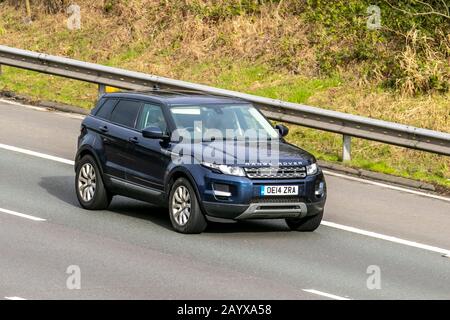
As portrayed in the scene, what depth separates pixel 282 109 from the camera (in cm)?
2367

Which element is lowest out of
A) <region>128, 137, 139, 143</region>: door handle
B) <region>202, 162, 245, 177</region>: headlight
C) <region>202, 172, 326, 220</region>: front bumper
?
<region>202, 172, 326, 220</region>: front bumper

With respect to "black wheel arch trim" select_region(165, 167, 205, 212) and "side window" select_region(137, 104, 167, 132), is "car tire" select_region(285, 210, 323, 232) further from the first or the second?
"side window" select_region(137, 104, 167, 132)

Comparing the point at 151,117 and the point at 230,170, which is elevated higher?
the point at 151,117

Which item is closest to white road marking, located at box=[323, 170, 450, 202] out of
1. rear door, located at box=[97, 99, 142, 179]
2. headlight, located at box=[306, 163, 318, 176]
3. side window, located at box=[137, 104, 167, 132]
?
headlight, located at box=[306, 163, 318, 176]

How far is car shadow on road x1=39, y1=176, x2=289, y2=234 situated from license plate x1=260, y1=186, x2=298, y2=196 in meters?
1.05

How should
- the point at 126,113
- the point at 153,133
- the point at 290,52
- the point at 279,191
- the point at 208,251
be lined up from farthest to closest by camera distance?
the point at 290,52
the point at 126,113
the point at 153,133
the point at 279,191
the point at 208,251

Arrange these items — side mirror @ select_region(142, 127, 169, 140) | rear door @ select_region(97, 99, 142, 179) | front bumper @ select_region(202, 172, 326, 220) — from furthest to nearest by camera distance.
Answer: rear door @ select_region(97, 99, 142, 179) → side mirror @ select_region(142, 127, 169, 140) → front bumper @ select_region(202, 172, 326, 220)

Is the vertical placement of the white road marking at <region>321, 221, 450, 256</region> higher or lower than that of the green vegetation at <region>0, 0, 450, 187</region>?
lower

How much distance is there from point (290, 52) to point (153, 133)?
36.5 ft

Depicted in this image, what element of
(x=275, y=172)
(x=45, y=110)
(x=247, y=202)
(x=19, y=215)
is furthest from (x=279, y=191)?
→ (x=45, y=110)

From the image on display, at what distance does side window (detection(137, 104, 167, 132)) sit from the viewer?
696 inches

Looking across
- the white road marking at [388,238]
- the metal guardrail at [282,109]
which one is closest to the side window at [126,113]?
the white road marking at [388,238]

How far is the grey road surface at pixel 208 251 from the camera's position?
14.0 metres

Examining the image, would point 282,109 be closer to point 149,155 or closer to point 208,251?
point 149,155
